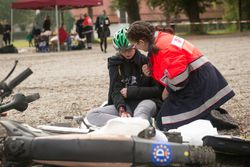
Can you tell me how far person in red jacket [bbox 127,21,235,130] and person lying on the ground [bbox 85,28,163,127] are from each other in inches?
9.4

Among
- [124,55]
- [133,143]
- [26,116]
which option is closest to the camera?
[133,143]

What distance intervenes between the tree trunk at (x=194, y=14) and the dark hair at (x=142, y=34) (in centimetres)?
3809

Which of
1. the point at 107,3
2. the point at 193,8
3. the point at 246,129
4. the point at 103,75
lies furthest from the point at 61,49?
the point at 107,3

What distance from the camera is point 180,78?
4.93 meters

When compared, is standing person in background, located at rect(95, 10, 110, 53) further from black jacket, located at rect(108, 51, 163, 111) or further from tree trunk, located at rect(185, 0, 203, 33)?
tree trunk, located at rect(185, 0, 203, 33)

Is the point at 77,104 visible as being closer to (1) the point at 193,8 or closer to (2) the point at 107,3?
(1) the point at 193,8

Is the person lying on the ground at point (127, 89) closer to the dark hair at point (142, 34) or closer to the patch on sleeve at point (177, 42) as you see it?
the dark hair at point (142, 34)

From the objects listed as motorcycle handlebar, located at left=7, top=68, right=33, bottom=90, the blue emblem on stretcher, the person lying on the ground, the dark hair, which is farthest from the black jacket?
motorcycle handlebar, located at left=7, top=68, right=33, bottom=90

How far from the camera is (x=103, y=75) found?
1345cm

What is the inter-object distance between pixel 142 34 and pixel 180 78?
0.53 metres

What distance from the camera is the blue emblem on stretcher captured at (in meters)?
3.79

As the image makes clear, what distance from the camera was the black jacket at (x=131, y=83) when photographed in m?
5.51

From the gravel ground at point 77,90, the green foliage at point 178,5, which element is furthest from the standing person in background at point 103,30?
the green foliage at point 178,5

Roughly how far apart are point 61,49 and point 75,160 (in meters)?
24.9
